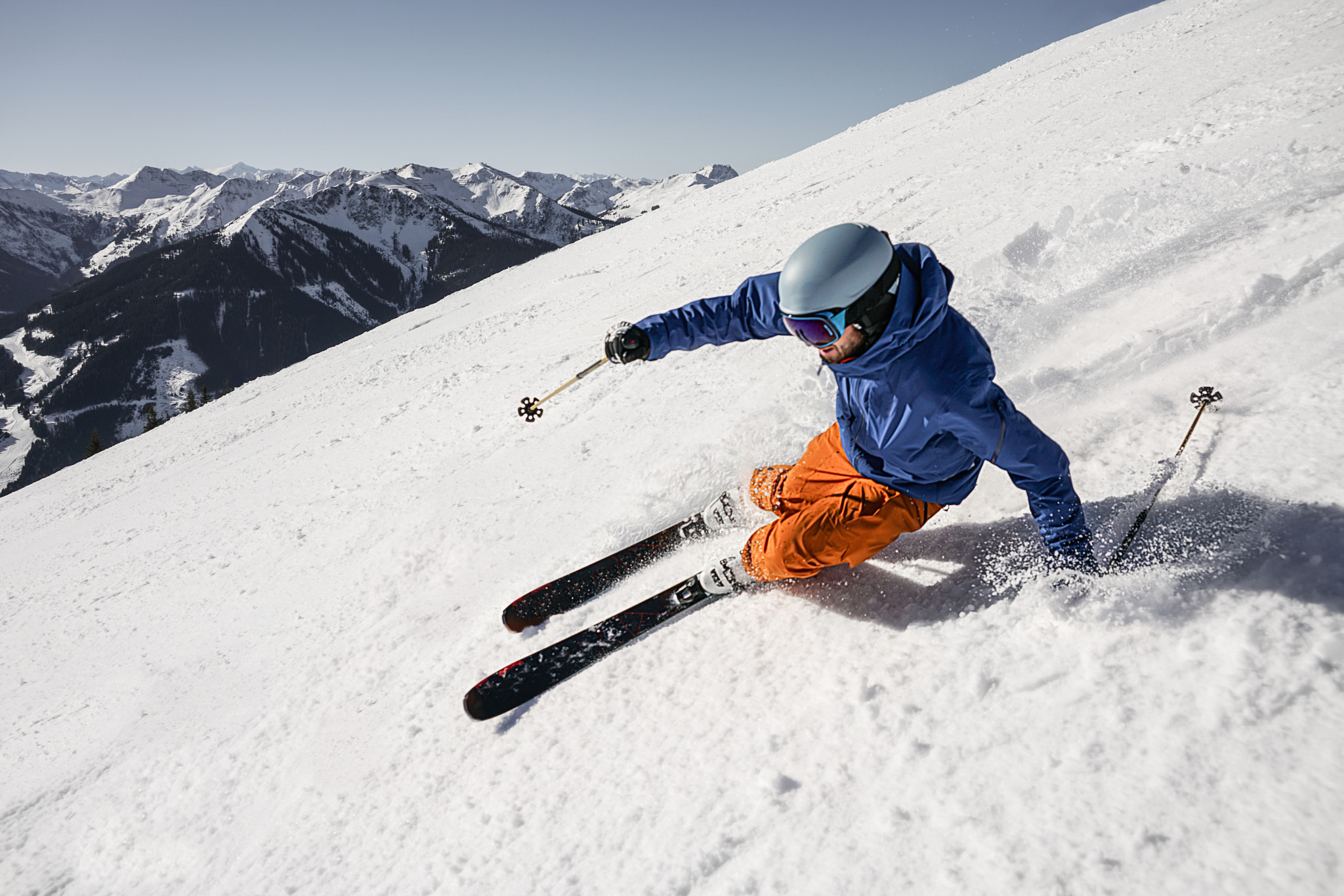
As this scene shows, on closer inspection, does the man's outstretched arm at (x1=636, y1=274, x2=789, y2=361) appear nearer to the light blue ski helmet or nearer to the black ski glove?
the black ski glove

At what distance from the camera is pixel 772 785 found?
85.4 inches

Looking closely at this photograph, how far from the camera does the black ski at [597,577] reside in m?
3.68

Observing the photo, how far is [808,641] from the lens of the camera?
2.76 meters

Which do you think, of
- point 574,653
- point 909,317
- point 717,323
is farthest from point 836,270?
point 574,653

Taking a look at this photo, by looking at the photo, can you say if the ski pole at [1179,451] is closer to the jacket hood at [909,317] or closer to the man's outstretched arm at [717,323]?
the jacket hood at [909,317]

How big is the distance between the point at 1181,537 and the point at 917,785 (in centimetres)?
156

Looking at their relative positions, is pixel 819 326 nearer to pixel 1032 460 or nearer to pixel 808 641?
pixel 1032 460

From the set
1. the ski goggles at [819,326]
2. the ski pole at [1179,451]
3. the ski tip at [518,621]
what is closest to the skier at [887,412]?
the ski goggles at [819,326]

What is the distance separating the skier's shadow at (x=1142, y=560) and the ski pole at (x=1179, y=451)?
31 millimetres

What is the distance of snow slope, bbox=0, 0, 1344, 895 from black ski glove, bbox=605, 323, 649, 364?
133 cm

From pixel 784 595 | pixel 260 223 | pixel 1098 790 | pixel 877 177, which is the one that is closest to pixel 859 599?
pixel 784 595

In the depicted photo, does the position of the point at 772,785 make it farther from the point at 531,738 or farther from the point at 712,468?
the point at 712,468

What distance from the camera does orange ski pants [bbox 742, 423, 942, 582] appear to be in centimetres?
276

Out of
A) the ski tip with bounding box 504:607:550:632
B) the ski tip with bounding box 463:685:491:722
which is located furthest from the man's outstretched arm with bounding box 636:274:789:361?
the ski tip with bounding box 463:685:491:722
